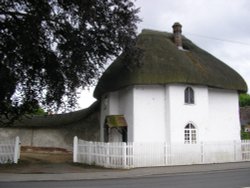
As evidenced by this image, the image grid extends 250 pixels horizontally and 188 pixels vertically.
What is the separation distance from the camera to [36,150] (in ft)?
119

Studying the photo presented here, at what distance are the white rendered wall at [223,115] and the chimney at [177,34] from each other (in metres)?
4.44

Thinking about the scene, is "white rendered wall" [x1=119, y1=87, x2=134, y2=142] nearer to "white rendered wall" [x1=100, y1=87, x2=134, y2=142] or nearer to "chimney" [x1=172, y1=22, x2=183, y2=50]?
"white rendered wall" [x1=100, y1=87, x2=134, y2=142]

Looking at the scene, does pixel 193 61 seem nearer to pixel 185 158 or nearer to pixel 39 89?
pixel 185 158

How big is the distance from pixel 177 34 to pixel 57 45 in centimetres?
1213

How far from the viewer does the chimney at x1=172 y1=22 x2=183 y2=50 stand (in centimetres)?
3142

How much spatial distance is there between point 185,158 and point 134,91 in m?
5.51

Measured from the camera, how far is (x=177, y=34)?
31.9m

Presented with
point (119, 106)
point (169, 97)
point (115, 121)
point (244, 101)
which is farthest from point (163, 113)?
point (244, 101)

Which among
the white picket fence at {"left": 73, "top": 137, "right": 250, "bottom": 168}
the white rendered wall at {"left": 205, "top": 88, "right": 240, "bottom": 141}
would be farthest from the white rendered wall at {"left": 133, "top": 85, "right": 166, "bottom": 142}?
the white rendered wall at {"left": 205, "top": 88, "right": 240, "bottom": 141}

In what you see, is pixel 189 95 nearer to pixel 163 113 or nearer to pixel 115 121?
pixel 163 113

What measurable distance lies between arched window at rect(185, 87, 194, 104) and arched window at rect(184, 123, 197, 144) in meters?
1.56

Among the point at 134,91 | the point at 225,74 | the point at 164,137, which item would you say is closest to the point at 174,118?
the point at 164,137

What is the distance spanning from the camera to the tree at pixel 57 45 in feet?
68.1

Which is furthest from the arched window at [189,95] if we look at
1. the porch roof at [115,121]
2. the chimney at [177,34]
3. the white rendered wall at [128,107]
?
the porch roof at [115,121]
